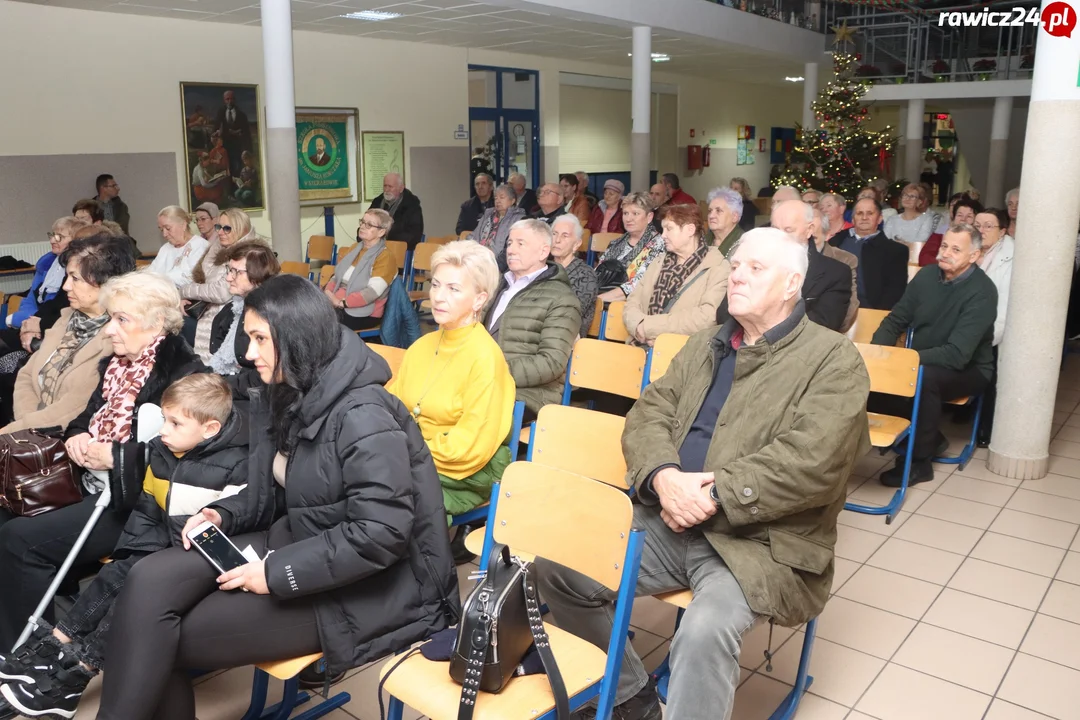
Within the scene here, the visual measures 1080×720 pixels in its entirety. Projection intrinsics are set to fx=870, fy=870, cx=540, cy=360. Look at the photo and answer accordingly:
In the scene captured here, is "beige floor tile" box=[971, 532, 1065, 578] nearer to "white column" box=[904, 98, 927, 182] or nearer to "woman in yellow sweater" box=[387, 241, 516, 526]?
"woman in yellow sweater" box=[387, 241, 516, 526]

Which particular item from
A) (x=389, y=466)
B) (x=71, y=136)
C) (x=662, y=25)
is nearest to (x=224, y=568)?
(x=389, y=466)

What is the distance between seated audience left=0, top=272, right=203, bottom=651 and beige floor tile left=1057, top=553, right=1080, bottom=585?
132 inches

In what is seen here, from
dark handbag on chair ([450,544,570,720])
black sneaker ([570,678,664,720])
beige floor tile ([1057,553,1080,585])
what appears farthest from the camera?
beige floor tile ([1057,553,1080,585])

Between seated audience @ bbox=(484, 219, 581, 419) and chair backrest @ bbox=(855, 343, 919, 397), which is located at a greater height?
seated audience @ bbox=(484, 219, 581, 419)

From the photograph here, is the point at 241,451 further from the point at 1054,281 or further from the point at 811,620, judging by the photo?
the point at 1054,281

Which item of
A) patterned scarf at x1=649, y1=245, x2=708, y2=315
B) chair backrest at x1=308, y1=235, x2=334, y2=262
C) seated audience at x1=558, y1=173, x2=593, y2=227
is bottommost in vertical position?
chair backrest at x1=308, y1=235, x2=334, y2=262

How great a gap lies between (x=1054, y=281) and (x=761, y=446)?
2.74 metres

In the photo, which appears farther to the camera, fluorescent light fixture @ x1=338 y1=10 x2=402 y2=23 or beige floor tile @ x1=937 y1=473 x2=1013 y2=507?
fluorescent light fixture @ x1=338 y1=10 x2=402 y2=23

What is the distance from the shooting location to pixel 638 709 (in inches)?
91.8

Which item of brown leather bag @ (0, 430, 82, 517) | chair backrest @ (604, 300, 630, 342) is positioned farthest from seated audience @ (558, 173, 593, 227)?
brown leather bag @ (0, 430, 82, 517)

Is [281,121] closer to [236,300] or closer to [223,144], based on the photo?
[223,144]

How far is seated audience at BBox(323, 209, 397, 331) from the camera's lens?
218 inches

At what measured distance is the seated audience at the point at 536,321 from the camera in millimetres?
3611

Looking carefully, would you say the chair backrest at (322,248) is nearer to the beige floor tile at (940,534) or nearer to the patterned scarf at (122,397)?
the patterned scarf at (122,397)
